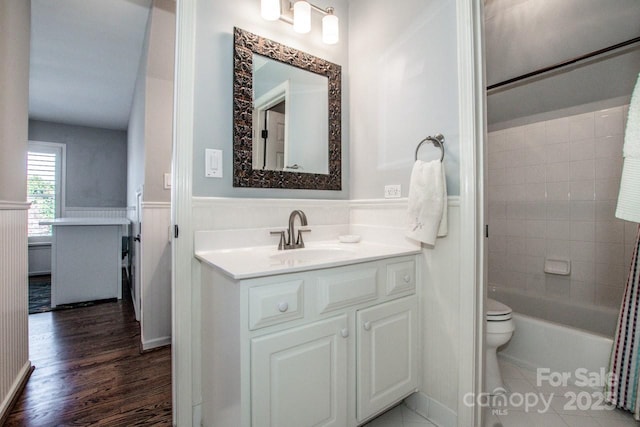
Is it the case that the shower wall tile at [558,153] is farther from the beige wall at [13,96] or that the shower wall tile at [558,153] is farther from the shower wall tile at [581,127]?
the beige wall at [13,96]

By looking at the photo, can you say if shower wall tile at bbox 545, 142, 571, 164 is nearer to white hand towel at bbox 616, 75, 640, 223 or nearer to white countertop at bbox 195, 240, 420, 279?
white hand towel at bbox 616, 75, 640, 223

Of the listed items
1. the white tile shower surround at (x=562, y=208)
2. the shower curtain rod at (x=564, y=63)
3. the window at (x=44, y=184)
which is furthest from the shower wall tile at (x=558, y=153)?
the window at (x=44, y=184)

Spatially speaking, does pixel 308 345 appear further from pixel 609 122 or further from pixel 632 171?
pixel 609 122

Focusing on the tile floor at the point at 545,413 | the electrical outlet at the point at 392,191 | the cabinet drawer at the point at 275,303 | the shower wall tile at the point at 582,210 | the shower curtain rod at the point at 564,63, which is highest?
the shower curtain rod at the point at 564,63

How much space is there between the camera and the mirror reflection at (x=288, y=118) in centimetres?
156

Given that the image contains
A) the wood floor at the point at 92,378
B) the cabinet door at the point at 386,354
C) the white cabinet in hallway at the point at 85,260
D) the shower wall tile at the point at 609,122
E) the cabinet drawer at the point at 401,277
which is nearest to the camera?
the cabinet door at the point at 386,354

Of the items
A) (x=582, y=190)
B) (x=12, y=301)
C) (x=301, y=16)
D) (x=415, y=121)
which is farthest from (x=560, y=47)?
(x=12, y=301)

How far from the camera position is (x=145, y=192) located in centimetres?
220

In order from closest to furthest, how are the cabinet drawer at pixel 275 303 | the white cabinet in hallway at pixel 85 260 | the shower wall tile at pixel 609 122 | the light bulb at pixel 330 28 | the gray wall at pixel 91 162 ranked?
1. the cabinet drawer at pixel 275 303
2. the light bulb at pixel 330 28
3. the shower wall tile at pixel 609 122
4. the white cabinet in hallway at pixel 85 260
5. the gray wall at pixel 91 162

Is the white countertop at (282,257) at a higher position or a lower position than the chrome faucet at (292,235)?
lower

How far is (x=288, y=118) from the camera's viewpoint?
169cm

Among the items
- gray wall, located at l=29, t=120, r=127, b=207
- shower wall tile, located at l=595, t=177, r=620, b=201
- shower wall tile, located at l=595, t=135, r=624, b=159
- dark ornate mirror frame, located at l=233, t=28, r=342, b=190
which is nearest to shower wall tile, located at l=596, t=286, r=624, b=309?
shower wall tile, located at l=595, t=177, r=620, b=201

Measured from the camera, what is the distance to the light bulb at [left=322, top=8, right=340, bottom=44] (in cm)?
174

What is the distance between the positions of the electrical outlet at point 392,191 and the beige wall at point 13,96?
1.99 m
